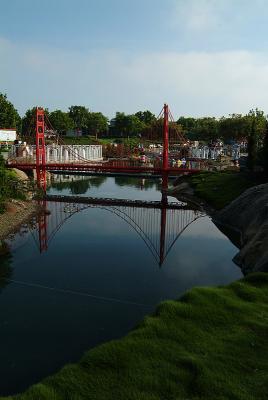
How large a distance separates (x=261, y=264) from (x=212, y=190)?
21.9m

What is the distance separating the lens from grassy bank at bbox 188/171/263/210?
3338cm

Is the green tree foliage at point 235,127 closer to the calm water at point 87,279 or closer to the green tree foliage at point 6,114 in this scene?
the green tree foliage at point 6,114

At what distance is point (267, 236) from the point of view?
58.1 ft

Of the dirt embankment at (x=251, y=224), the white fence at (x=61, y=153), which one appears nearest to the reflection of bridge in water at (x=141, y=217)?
the dirt embankment at (x=251, y=224)

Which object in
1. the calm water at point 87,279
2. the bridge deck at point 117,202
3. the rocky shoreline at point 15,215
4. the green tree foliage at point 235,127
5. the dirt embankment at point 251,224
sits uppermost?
the green tree foliage at point 235,127

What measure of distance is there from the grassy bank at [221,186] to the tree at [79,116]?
73.6 m

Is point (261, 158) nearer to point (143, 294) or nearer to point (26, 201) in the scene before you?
point (26, 201)

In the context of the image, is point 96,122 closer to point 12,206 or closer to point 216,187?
point 216,187

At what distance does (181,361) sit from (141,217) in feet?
80.3

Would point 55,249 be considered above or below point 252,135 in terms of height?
below

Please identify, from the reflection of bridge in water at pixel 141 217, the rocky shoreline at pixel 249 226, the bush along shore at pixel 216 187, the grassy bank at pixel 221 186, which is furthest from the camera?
the bush along shore at pixel 216 187

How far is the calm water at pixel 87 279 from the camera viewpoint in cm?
1173

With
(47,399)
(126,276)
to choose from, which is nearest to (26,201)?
(126,276)

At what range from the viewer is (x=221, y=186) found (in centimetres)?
3744
